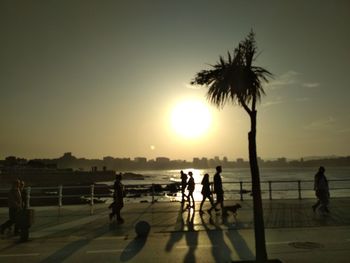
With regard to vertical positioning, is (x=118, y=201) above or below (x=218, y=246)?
above

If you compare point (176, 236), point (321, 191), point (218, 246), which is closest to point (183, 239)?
point (176, 236)

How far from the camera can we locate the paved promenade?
870 cm

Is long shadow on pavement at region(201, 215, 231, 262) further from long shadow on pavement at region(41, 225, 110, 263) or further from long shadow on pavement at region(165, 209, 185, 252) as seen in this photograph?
long shadow on pavement at region(41, 225, 110, 263)

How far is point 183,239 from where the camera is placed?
10727 mm

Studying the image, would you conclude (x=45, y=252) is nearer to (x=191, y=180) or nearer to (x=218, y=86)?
(x=218, y=86)

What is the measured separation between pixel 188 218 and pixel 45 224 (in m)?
5.53

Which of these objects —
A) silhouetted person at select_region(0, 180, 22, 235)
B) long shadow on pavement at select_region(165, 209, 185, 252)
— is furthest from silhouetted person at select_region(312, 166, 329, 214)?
silhouetted person at select_region(0, 180, 22, 235)

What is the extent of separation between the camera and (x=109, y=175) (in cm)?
12725

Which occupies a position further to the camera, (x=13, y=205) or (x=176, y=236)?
(x=13, y=205)

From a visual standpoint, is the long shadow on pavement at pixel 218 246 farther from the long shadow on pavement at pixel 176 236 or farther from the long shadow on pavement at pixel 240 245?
the long shadow on pavement at pixel 176 236

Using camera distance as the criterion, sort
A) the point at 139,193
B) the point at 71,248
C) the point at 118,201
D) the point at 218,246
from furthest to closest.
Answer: the point at 139,193 < the point at 118,201 < the point at 71,248 < the point at 218,246

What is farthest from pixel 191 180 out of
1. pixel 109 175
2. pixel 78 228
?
pixel 109 175

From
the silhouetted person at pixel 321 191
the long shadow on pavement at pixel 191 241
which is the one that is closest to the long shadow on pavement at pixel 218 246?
the long shadow on pavement at pixel 191 241

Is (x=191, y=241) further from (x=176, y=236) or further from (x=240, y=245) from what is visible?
(x=240, y=245)
